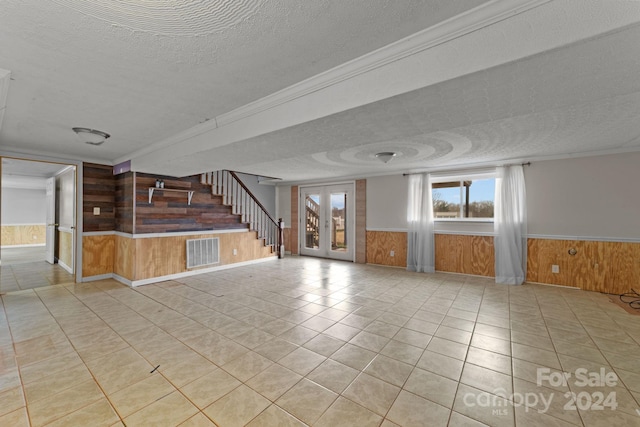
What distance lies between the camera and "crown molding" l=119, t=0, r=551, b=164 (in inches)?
48.3

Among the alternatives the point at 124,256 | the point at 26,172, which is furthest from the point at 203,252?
the point at 26,172

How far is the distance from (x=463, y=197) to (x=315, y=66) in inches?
199

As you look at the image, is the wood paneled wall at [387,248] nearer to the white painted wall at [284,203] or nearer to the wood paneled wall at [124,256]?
the white painted wall at [284,203]

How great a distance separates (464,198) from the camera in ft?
18.4

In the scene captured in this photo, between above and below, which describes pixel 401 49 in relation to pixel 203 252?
above

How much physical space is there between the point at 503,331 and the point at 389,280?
2267mm

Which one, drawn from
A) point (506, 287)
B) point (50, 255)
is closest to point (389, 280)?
point (506, 287)

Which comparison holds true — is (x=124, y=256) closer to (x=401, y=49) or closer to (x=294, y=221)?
(x=294, y=221)

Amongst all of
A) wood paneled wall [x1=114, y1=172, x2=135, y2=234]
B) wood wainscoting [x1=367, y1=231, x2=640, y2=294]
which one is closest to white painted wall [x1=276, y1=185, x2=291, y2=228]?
wood wainscoting [x1=367, y1=231, x2=640, y2=294]

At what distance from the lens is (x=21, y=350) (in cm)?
245

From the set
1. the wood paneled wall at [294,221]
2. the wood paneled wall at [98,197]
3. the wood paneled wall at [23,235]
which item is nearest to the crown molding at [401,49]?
the wood paneled wall at [98,197]

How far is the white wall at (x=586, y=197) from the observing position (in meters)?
4.11

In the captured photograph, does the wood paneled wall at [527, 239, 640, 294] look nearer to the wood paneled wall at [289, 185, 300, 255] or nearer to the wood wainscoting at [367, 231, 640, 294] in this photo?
the wood wainscoting at [367, 231, 640, 294]

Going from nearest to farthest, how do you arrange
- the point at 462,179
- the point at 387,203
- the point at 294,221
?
the point at 462,179
the point at 387,203
the point at 294,221
